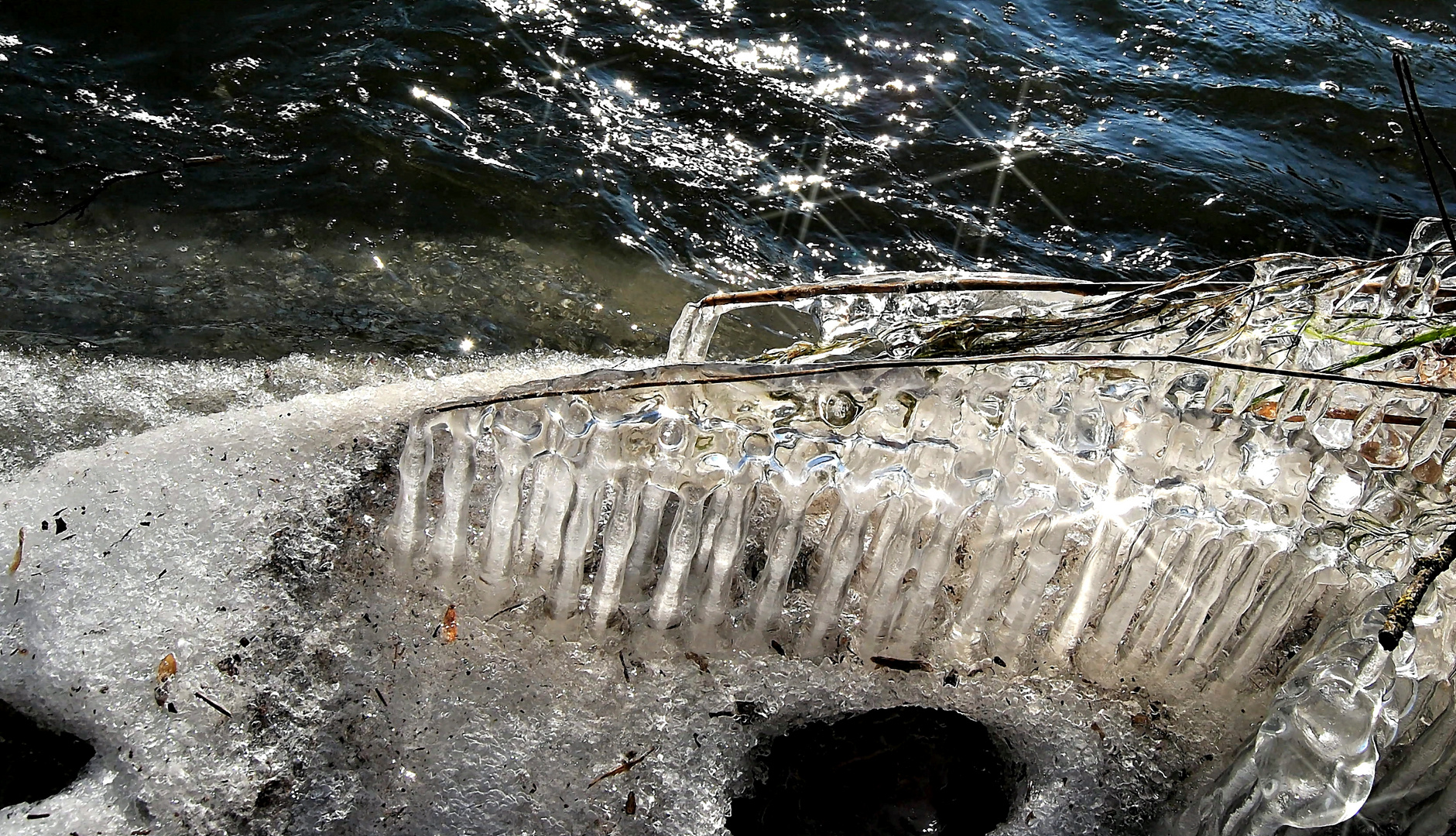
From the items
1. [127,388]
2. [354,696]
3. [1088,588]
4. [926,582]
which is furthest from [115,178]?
[1088,588]

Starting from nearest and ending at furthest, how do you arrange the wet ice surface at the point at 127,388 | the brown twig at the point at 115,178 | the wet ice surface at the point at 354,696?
the wet ice surface at the point at 354,696 < the wet ice surface at the point at 127,388 < the brown twig at the point at 115,178

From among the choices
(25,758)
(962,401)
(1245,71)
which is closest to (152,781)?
(25,758)

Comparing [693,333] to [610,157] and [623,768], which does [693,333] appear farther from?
[610,157]

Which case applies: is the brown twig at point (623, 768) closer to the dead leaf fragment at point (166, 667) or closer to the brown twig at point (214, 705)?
the brown twig at point (214, 705)

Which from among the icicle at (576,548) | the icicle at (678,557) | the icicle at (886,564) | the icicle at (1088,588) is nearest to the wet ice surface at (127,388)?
the icicle at (576,548)

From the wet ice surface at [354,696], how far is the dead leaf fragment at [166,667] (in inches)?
0.5

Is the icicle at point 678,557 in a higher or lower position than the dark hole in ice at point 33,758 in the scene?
higher

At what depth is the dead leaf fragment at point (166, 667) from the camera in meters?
1.90

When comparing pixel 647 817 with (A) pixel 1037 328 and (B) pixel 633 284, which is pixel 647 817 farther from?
(B) pixel 633 284

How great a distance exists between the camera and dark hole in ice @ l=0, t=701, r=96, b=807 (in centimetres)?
174

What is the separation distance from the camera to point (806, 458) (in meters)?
2.09

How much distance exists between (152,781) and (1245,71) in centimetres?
603

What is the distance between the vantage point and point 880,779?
1.94 m

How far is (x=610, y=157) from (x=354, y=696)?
2923mm
